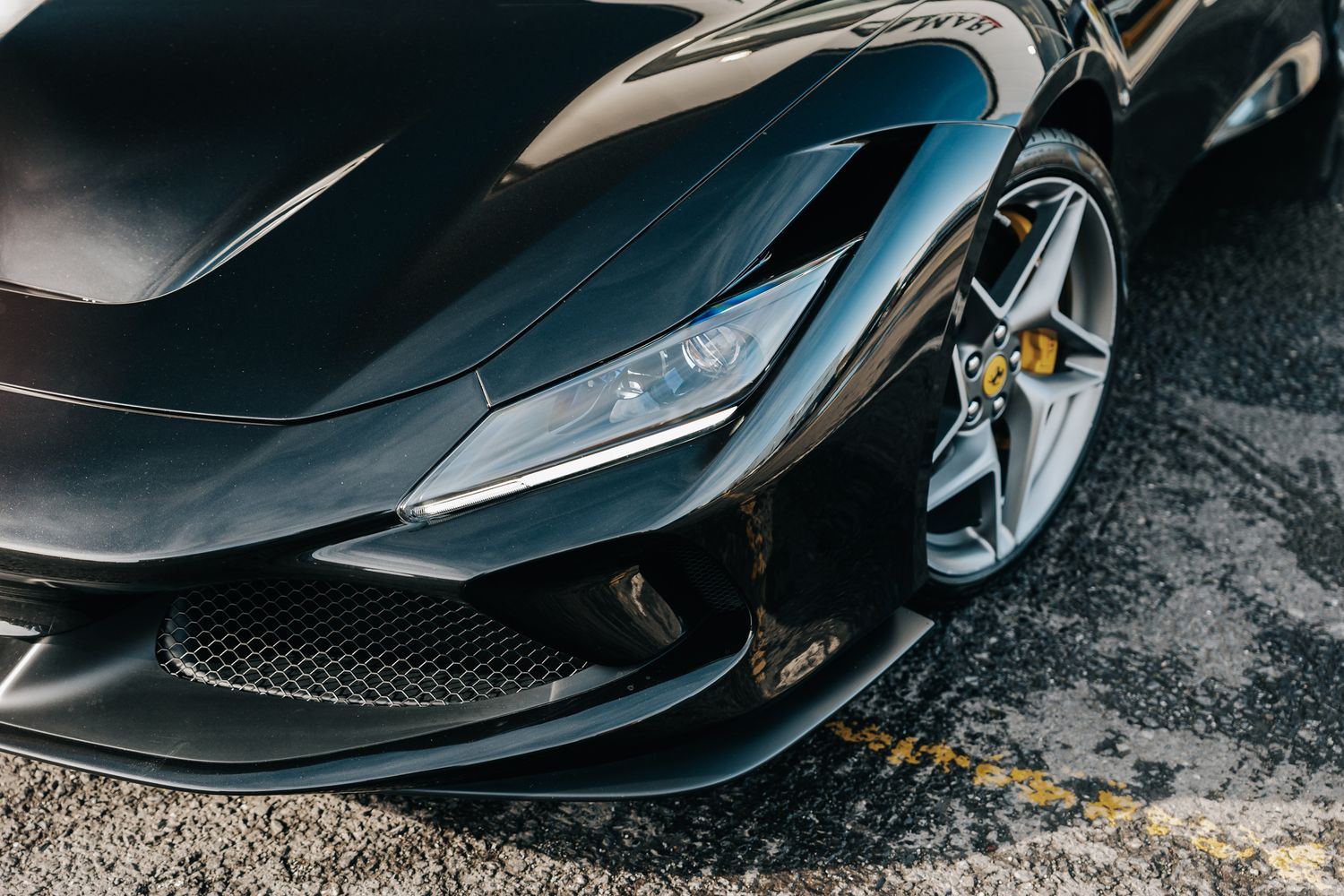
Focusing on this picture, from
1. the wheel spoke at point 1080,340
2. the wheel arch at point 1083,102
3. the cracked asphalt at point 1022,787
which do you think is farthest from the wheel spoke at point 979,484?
the wheel arch at point 1083,102

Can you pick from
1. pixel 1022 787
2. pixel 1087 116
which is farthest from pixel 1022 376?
pixel 1022 787

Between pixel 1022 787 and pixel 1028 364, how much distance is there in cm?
75

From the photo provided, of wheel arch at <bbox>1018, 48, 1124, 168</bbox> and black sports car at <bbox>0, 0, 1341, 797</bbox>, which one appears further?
wheel arch at <bbox>1018, 48, 1124, 168</bbox>

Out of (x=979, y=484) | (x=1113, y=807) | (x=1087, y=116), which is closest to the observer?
(x=1113, y=807)

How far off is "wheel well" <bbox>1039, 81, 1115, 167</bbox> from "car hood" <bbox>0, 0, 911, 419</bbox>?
453 millimetres

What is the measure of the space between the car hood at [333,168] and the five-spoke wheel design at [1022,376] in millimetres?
483

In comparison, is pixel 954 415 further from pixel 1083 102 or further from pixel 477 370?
pixel 477 370

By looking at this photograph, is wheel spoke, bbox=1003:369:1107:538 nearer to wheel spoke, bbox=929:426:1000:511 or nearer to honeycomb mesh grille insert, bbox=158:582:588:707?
wheel spoke, bbox=929:426:1000:511

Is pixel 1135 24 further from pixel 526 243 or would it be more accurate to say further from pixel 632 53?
pixel 526 243

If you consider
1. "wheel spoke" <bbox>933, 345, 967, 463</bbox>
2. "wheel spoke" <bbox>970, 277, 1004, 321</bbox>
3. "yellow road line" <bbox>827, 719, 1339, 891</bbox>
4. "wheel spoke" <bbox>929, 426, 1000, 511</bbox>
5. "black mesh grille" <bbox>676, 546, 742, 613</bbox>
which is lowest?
"yellow road line" <bbox>827, 719, 1339, 891</bbox>

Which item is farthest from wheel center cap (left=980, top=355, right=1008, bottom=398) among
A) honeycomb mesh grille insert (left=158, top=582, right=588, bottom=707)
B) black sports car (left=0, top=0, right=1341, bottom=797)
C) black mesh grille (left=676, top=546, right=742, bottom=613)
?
honeycomb mesh grille insert (left=158, top=582, right=588, bottom=707)

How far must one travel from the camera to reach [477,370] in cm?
148

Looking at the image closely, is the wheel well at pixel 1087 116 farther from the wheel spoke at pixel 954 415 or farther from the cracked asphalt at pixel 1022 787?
the cracked asphalt at pixel 1022 787

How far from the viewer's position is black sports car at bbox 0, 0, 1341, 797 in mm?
1418
